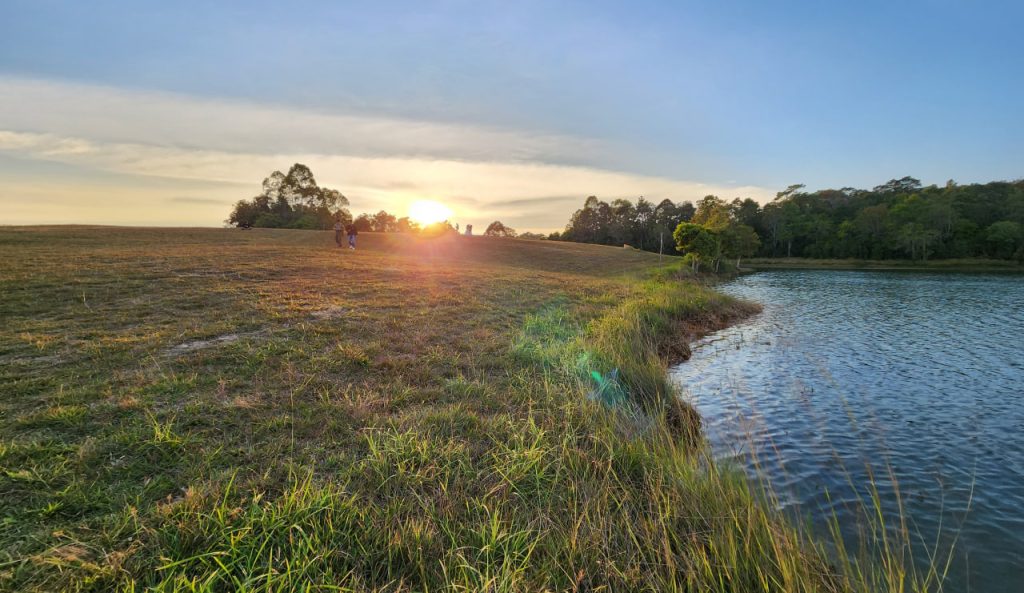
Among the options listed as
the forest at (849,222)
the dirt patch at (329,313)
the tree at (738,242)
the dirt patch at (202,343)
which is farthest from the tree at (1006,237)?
the dirt patch at (202,343)

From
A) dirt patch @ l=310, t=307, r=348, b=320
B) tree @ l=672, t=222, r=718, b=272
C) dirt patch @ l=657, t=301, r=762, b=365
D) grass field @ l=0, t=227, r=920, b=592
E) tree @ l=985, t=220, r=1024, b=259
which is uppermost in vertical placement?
tree @ l=985, t=220, r=1024, b=259

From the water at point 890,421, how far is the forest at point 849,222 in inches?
1371

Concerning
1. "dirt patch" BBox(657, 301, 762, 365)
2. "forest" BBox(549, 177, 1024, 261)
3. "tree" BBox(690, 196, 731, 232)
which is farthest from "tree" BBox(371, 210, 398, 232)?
"dirt patch" BBox(657, 301, 762, 365)

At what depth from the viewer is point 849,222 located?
85.4m

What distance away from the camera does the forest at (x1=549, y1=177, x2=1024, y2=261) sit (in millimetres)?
72125

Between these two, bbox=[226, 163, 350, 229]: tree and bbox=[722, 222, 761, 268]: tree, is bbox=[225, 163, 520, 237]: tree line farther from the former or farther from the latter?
bbox=[722, 222, 761, 268]: tree

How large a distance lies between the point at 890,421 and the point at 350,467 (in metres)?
9.61

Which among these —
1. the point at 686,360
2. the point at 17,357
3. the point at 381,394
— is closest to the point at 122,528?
the point at 381,394

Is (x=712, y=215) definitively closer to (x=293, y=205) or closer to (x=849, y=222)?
(x=849, y=222)

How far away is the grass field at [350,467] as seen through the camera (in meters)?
2.93

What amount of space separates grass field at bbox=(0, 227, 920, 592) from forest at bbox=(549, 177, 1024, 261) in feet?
150

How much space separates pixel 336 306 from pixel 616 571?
1035cm

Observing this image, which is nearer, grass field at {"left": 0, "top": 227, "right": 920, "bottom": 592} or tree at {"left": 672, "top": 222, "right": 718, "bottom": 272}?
grass field at {"left": 0, "top": 227, "right": 920, "bottom": 592}

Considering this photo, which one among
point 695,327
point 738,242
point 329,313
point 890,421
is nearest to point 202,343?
point 329,313
